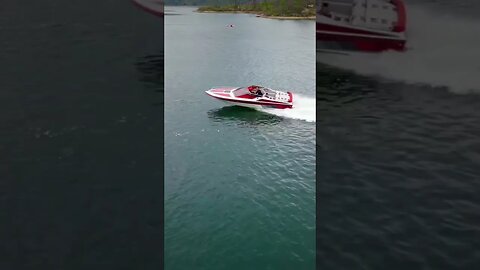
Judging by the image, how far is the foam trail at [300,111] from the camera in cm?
6228

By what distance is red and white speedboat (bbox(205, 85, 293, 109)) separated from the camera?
65000 mm

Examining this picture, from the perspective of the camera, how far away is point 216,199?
3519 centimetres

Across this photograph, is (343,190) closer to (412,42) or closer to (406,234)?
(406,234)

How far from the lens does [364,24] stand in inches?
1606

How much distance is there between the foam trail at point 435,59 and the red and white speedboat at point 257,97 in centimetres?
1962

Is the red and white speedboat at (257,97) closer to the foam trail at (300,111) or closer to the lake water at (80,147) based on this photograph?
the foam trail at (300,111)

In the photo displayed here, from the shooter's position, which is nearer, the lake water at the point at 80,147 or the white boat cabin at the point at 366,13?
the lake water at the point at 80,147

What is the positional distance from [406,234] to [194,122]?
4263 centimetres

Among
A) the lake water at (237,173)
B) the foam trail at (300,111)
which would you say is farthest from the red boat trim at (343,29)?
the foam trail at (300,111)

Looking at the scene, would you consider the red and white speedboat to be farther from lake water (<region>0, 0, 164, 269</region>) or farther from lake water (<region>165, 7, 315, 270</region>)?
lake water (<region>0, 0, 164, 269</region>)

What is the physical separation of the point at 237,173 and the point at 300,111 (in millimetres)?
26039

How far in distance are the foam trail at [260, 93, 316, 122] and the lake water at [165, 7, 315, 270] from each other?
0.19m

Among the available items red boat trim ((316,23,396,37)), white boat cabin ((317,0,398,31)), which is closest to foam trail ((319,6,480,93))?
red boat trim ((316,23,396,37))

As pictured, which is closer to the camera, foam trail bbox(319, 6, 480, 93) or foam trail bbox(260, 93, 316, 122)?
foam trail bbox(319, 6, 480, 93)
